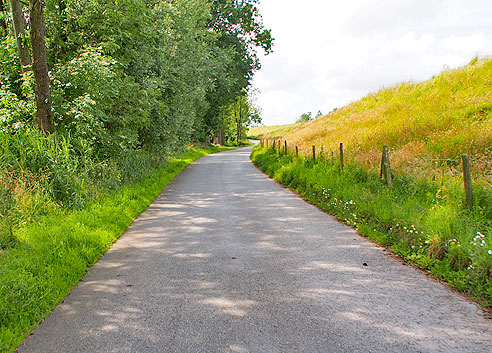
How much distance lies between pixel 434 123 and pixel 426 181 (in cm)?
614

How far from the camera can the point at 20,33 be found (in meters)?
10.6

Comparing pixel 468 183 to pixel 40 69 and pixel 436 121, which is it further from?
pixel 40 69

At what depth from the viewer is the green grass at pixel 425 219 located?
15.5ft

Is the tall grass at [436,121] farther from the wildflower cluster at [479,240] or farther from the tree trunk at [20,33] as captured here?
the tree trunk at [20,33]

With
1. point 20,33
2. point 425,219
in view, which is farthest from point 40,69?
point 425,219

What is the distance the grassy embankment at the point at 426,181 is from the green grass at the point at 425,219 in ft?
0.05

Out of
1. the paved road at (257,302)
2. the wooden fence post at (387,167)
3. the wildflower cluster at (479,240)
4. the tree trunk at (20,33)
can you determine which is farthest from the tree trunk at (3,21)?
the wildflower cluster at (479,240)

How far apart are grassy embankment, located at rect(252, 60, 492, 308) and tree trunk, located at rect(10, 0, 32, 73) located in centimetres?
948

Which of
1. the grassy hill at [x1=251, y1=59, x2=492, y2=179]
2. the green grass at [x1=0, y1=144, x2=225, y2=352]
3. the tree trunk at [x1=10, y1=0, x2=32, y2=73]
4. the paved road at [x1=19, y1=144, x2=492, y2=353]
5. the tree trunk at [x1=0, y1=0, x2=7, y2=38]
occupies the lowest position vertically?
the paved road at [x1=19, y1=144, x2=492, y2=353]

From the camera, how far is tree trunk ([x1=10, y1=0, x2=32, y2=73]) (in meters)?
10.6

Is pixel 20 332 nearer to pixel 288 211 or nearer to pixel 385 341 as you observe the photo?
pixel 385 341

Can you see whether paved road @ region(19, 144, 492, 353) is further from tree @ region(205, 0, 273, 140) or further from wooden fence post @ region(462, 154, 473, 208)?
tree @ region(205, 0, 273, 140)

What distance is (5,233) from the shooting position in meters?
5.90

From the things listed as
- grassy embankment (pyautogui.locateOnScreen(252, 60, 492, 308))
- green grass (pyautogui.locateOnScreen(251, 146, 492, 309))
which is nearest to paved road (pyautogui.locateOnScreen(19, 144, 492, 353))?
green grass (pyautogui.locateOnScreen(251, 146, 492, 309))
